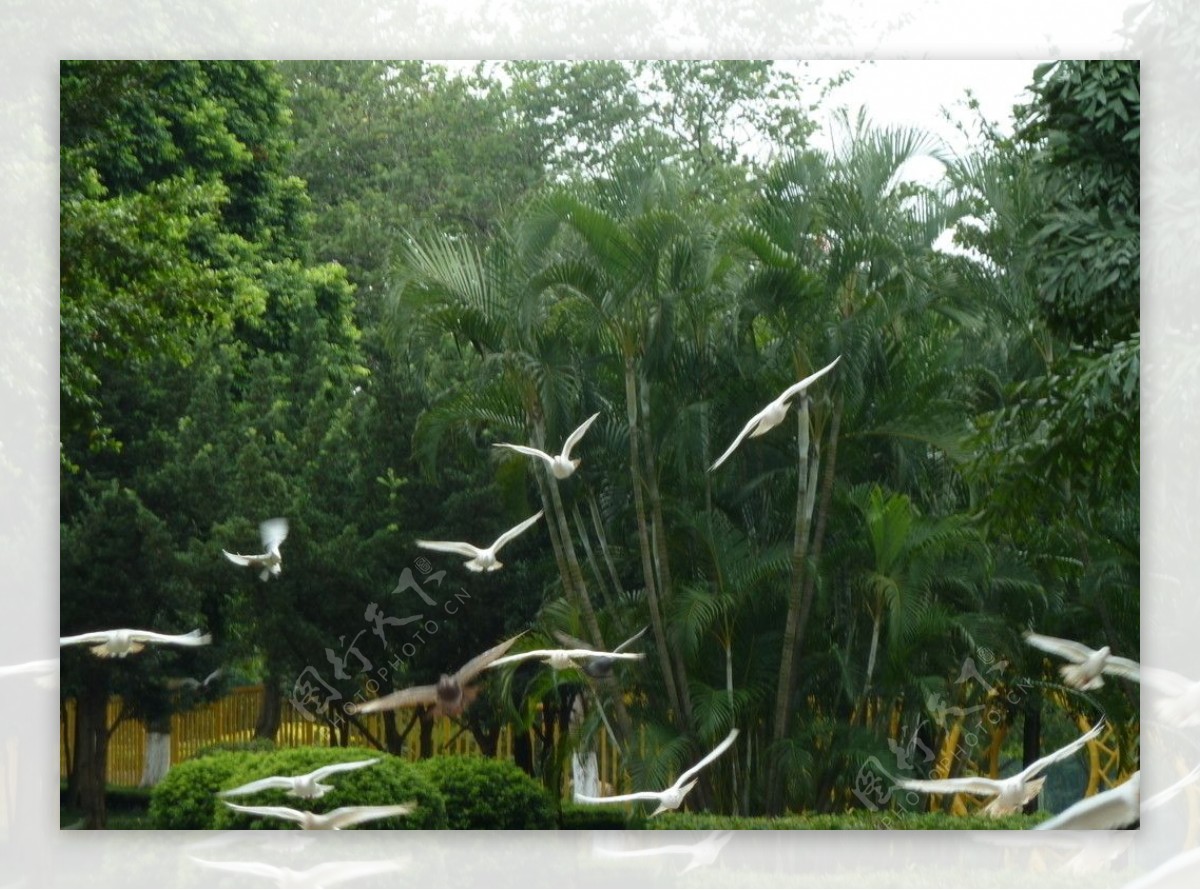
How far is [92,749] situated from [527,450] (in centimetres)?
225

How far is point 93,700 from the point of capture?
24.9ft

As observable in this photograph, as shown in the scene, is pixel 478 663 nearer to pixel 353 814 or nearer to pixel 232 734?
pixel 353 814

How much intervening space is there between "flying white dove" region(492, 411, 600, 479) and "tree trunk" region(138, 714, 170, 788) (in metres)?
1.91

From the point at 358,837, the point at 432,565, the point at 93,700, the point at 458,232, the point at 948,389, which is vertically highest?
the point at 458,232

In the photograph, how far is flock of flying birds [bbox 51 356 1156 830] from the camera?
7539 mm

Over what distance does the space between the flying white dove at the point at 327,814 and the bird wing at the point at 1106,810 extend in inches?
112

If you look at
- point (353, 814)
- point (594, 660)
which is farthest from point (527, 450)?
point (353, 814)

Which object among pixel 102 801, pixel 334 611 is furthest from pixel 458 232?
pixel 102 801

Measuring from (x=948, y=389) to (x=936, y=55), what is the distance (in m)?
1.46

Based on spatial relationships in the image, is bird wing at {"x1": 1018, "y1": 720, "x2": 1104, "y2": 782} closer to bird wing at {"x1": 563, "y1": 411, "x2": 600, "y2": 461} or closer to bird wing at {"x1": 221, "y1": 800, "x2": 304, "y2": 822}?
bird wing at {"x1": 563, "y1": 411, "x2": 600, "y2": 461}

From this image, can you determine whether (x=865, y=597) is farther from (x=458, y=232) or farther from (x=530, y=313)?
(x=458, y=232)

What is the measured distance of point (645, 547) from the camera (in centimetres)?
780

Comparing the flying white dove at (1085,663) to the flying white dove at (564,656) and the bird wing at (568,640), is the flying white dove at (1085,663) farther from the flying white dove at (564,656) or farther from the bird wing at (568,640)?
the bird wing at (568,640)

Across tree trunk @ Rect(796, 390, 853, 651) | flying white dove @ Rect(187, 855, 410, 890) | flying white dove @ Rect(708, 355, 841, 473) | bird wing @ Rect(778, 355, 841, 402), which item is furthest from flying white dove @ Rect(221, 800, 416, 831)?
bird wing @ Rect(778, 355, 841, 402)
